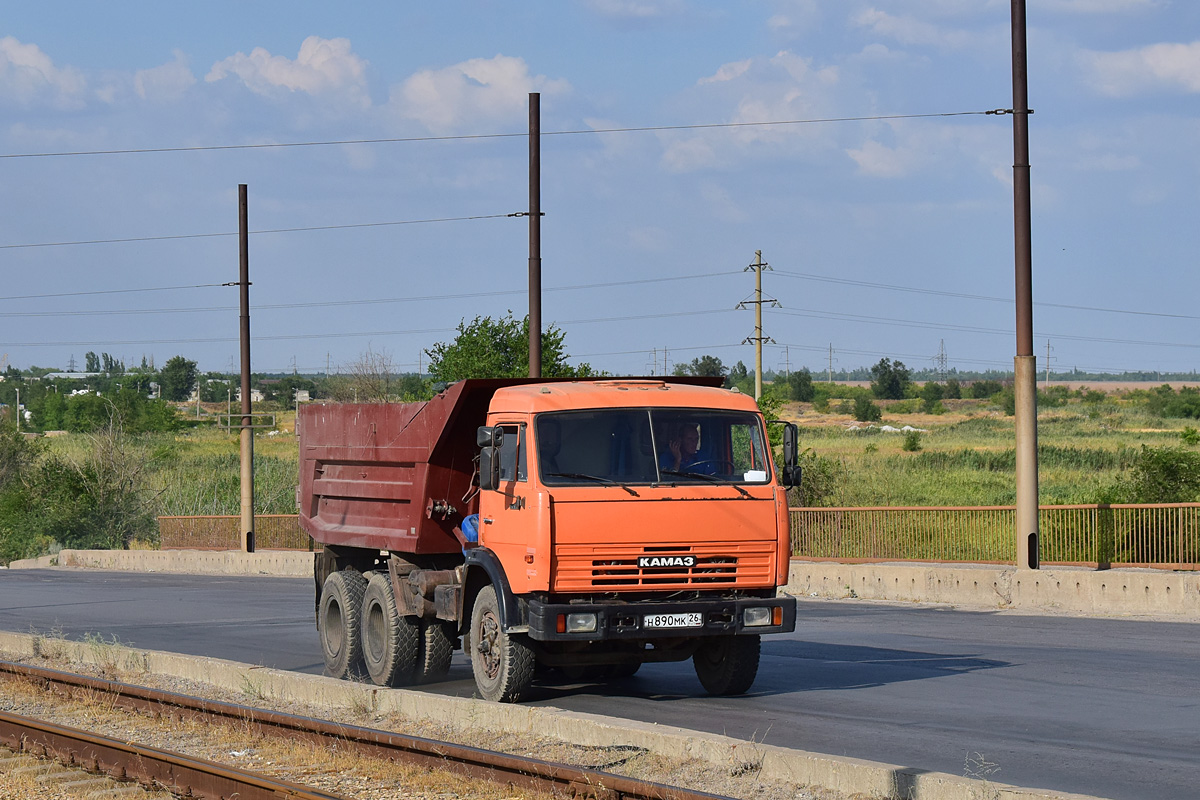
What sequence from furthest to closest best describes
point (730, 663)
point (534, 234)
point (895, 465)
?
point (895, 465)
point (534, 234)
point (730, 663)

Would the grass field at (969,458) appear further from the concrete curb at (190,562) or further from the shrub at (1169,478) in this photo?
the concrete curb at (190,562)

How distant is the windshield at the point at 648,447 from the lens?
428 inches

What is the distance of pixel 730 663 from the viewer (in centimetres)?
1194

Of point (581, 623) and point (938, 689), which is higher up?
point (581, 623)

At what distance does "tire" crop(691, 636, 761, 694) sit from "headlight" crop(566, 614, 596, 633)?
173cm

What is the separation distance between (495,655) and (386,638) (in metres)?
2.09

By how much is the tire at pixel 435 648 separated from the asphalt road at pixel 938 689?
22 centimetres

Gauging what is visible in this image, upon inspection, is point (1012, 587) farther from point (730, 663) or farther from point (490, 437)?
point (490, 437)

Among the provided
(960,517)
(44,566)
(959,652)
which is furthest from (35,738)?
(44,566)

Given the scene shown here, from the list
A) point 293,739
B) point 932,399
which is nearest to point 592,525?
point 293,739

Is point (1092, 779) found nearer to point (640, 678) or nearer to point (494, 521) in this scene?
point (494, 521)

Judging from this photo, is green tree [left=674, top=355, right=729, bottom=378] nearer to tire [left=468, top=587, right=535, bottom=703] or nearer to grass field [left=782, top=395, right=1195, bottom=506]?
grass field [left=782, top=395, right=1195, bottom=506]

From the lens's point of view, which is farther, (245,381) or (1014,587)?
(245,381)

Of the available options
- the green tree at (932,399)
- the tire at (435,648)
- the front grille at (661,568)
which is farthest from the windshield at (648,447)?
the green tree at (932,399)
